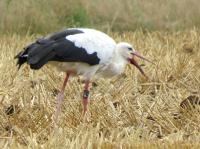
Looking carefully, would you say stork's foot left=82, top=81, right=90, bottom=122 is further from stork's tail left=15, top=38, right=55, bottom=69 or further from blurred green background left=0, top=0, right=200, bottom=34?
blurred green background left=0, top=0, right=200, bottom=34

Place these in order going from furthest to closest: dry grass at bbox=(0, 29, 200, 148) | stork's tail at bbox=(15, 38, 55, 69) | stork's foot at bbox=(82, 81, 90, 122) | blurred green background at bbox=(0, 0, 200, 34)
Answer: blurred green background at bbox=(0, 0, 200, 34) → stork's foot at bbox=(82, 81, 90, 122) → stork's tail at bbox=(15, 38, 55, 69) → dry grass at bbox=(0, 29, 200, 148)

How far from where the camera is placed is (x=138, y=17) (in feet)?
46.2

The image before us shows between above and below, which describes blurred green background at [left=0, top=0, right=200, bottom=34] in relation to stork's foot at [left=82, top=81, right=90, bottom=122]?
above

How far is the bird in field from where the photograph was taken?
5309 mm

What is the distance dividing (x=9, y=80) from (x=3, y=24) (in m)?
5.33

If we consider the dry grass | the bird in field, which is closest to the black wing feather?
the bird in field

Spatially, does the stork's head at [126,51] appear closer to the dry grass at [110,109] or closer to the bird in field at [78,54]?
the bird in field at [78,54]

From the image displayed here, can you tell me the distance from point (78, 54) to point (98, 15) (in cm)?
863

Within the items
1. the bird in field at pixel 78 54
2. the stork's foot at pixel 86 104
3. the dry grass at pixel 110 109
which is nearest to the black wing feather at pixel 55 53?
the bird in field at pixel 78 54

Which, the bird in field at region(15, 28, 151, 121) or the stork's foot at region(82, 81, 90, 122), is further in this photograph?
the stork's foot at region(82, 81, 90, 122)

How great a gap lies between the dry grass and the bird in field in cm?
22

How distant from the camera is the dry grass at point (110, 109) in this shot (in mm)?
4676

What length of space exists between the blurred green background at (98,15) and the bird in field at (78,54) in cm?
592

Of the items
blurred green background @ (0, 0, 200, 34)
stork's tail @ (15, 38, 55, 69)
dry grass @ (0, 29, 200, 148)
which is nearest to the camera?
dry grass @ (0, 29, 200, 148)
